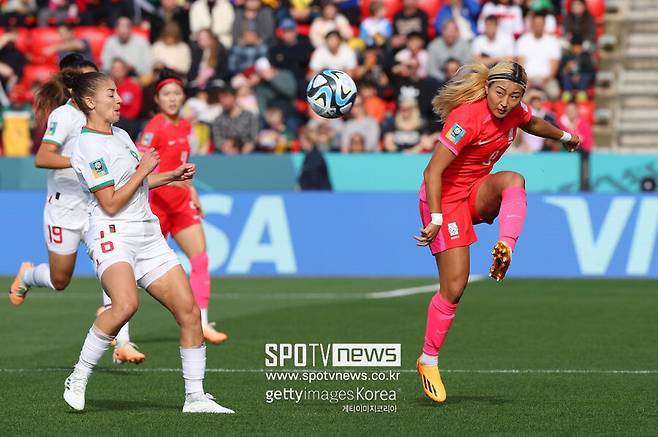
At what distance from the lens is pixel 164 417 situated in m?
7.90

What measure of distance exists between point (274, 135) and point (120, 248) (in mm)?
12621

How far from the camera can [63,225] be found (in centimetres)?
1019

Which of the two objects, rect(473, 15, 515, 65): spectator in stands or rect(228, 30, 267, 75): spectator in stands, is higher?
rect(473, 15, 515, 65): spectator in stands

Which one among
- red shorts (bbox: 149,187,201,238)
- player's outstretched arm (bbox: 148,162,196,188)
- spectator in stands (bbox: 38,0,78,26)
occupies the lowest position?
red shorts (bbox: 149,187,201,238)

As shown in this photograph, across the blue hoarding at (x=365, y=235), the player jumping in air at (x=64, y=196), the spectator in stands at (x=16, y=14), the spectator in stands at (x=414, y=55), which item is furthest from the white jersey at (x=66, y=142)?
the spectator in stands at (x=16, y=14)

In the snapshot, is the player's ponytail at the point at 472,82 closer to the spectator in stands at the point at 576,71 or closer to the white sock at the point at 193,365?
the white sock at the point at 193,365

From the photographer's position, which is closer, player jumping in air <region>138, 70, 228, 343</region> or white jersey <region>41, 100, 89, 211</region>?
white jersey <region>41, 100, 89, 211</region>

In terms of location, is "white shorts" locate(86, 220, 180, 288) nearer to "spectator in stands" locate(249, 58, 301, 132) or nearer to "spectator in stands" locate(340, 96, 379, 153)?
"spectator in stands" locate(340, 96, 379, 153)

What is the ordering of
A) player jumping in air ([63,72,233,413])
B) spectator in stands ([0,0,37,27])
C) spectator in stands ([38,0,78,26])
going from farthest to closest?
spectator in stands ([0,0,37,27])
spectator in stands ([38,0,78,26])
player jumping in air ([63,72,233,413])

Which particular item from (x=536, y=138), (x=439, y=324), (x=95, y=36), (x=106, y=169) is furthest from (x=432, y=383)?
(x=95, y=36)

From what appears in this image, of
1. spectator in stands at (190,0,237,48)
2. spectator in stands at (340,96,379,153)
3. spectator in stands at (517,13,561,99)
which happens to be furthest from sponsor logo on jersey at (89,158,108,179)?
spectator in stands at (190,0,237,48)

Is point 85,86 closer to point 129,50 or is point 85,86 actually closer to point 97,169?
point 97,169

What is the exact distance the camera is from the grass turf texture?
25.4ft

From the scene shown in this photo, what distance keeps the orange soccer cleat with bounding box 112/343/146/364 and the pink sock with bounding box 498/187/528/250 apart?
2.76m
